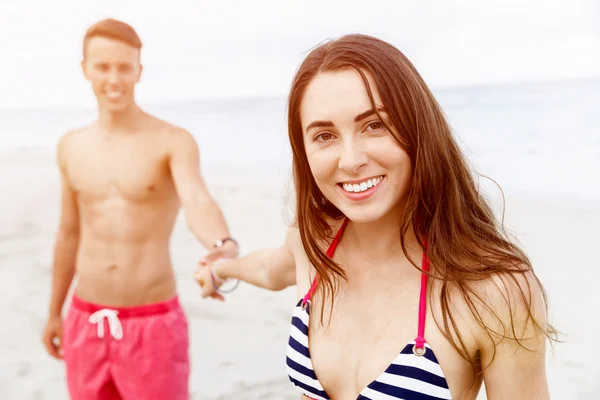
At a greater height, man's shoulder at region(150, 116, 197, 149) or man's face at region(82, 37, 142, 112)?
man's face at region(82, 37, 142, 112)

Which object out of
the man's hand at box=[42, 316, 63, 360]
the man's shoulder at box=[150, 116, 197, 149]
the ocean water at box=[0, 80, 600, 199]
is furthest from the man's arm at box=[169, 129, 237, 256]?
the ocean water at box=[0, 80, 600, 199]

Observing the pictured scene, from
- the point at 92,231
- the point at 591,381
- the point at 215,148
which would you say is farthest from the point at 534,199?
the point at 92,231

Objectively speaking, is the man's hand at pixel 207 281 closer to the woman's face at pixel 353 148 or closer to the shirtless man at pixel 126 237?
the shirtless man at pixel 126 237

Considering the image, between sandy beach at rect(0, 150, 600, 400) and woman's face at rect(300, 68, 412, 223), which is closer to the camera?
woman's face at rect(300, 68, 412, 223)

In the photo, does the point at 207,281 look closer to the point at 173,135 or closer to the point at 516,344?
the point at 173,135

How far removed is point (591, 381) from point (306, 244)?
524cm

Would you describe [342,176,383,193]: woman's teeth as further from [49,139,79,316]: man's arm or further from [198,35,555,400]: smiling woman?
[49,139,79,316]: man's arm

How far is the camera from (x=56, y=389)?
16.5 ft

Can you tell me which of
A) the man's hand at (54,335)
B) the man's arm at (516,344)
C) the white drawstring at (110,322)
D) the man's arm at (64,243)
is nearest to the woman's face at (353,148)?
the man's arm at (516,344)

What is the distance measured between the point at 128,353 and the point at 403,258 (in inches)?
52.5

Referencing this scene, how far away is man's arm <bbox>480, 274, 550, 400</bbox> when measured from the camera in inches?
57.3

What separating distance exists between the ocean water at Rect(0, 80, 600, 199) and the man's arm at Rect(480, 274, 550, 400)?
918 centimetres

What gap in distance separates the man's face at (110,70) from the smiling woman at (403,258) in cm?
116

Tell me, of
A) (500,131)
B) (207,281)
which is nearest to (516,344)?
(207,281)
